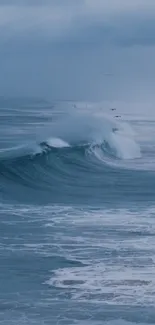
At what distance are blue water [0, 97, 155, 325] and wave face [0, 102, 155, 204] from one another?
1.7 inches

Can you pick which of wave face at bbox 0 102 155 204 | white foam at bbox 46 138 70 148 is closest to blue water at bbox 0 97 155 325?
wave face at bbox 0 102 155 204

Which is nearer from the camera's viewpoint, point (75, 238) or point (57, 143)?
point (75, 238)

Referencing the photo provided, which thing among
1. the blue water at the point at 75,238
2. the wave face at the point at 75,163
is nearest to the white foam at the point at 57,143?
the wave face at the point at 75,163

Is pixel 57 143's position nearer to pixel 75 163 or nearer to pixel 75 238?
pixel 75 163

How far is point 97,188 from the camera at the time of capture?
1011 inches

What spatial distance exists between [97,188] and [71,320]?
13.9 meters

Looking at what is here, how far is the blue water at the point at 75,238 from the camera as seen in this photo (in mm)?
12445

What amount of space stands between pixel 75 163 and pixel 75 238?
1604 centimetres

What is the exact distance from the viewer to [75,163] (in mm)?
33094

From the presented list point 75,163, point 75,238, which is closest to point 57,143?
point 75,163

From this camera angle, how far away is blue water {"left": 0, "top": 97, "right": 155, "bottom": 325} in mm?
12445

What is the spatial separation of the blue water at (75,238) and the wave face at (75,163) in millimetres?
42

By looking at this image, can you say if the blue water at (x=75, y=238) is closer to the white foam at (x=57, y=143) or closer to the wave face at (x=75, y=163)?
the wave face at (x=75, y=163)

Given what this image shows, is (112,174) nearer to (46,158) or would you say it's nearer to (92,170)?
(92,170)
